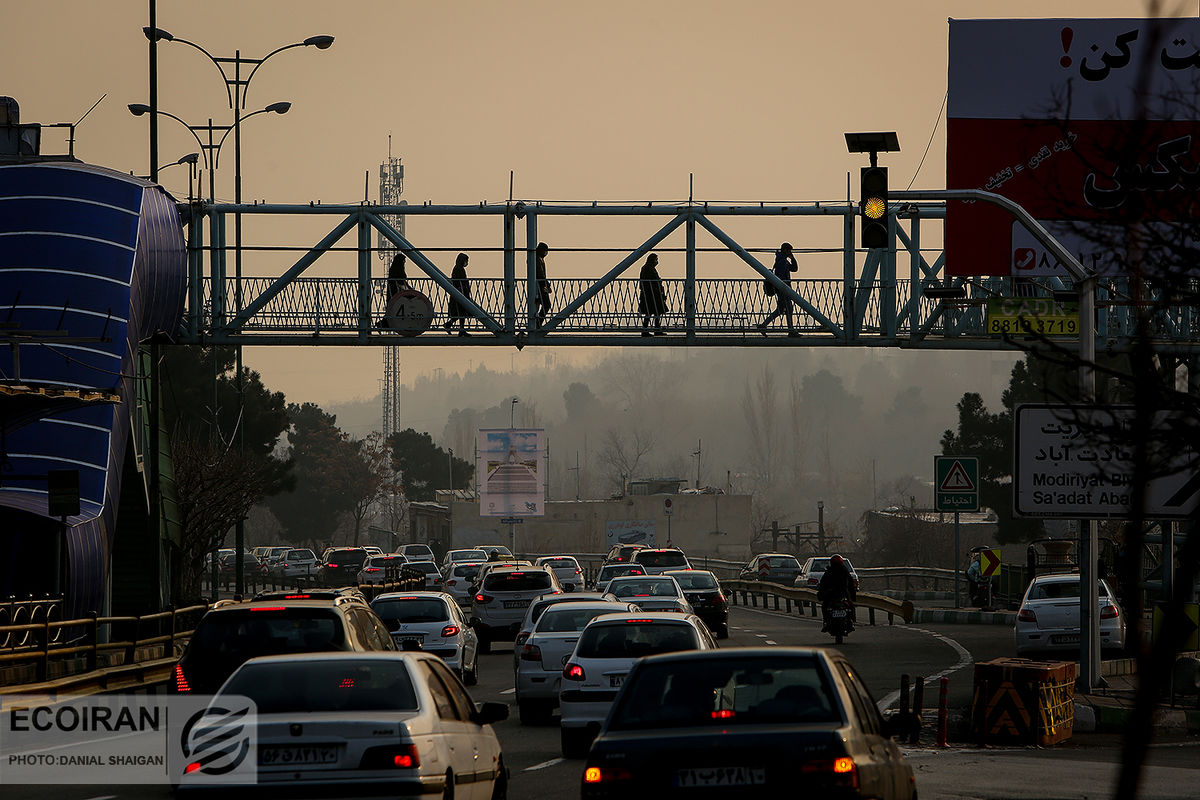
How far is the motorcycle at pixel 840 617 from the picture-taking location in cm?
3516

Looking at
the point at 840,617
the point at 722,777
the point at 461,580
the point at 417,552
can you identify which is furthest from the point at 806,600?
the point at 722,777

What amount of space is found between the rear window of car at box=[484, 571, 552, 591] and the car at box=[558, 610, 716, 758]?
59.2ft

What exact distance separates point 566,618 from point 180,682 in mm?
8284

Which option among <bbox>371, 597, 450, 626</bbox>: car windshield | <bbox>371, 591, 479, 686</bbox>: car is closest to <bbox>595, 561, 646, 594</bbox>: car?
<bbox>371, 591, 479, 686</bbox>: car

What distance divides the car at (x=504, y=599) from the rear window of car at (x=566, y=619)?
13.7 meters

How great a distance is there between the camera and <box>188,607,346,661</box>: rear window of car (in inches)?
585

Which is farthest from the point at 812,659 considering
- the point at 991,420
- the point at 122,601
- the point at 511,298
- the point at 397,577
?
the point at 991,420

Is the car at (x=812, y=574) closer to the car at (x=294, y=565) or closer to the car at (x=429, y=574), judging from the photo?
the car at (x=429, y=574)

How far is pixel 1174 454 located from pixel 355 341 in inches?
1066

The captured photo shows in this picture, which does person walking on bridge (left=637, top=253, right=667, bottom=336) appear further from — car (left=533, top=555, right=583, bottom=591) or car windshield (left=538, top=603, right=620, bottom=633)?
car (left=533, top=555, right=583, bottom=591)

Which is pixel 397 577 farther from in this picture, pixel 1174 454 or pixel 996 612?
pixel 1174 454

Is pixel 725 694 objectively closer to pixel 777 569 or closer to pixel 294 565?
pixel 777 569

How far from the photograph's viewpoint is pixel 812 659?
9477mm

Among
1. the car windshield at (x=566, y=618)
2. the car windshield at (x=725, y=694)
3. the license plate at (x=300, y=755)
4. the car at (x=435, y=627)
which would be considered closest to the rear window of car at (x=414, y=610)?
the car at (x=435, y=627)
